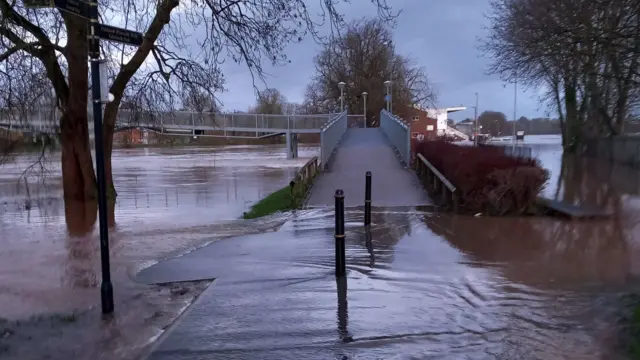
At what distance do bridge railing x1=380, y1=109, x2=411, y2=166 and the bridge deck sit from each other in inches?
14.7

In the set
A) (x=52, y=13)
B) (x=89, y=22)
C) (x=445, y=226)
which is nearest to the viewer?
(x=89, y=22)

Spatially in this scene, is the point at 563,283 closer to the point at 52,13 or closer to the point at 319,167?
the point at 52,13

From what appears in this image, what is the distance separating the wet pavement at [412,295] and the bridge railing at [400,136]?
1260 centimetres

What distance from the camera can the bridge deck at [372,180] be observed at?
1469cm

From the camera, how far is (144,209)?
16781 millimetres

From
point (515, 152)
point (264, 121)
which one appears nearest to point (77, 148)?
point (515, 152)

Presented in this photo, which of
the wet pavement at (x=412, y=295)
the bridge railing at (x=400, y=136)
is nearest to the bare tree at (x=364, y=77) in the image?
the bridge railing at (x=400, y=136)

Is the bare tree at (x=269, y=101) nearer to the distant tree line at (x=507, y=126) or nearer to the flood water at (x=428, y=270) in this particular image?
the flood water at (x=428, y=270)

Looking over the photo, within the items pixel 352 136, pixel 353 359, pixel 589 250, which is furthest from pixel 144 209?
pixel 352 136

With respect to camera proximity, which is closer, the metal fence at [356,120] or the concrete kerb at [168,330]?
the concrete kerb at [168,330]

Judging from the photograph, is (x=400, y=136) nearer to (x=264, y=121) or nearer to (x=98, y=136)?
(x=98, y=136)

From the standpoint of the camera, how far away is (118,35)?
6242mm

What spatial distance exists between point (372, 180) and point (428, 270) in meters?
10.6

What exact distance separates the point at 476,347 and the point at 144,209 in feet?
44.6
